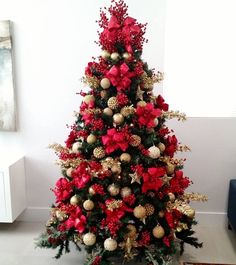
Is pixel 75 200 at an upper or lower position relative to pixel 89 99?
lower

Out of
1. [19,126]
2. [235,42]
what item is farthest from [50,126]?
[235,42]

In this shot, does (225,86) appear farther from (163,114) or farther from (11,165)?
(11,165)

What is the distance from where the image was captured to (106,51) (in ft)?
5.91

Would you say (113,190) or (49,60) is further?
(49,60)

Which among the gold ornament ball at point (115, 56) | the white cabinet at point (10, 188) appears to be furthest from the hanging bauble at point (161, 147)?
the white cabinet at point (10, 188)

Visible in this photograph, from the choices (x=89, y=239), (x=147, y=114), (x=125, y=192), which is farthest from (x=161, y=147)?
(x=89, y=239)

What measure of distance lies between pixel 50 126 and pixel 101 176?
3.18 feet

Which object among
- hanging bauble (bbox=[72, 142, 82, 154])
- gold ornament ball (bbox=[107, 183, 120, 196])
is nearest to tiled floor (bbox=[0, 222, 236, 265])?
gold ornament ball (bbox=[107, 183, 120, 196])

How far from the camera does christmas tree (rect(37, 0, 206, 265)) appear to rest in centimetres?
174

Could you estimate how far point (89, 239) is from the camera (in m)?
1.80

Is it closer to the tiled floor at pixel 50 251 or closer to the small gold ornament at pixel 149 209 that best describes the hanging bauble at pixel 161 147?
the small gold ornament at pixel 149 209

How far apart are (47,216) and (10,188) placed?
20.7 inches

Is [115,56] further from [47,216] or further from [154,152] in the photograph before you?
[47,216]

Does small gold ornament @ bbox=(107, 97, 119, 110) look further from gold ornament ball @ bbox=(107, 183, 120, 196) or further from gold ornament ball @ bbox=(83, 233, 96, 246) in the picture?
gold ornament ball @ bbox=(83, 233, 96, 246)
